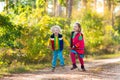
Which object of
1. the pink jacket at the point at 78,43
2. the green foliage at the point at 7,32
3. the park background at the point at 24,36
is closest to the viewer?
the pink jacket at the point at 78,43

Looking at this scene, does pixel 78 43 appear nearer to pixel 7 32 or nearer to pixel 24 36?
pixel 7 32

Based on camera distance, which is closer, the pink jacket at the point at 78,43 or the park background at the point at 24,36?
the pink jacket at the point at 78,43

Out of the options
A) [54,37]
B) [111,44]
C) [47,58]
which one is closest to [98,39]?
[111,44]

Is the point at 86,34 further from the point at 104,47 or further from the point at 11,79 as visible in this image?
the point at 11,79

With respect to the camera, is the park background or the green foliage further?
the park background

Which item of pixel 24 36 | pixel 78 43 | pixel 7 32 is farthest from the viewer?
pixel 24 36

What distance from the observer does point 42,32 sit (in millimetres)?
17703

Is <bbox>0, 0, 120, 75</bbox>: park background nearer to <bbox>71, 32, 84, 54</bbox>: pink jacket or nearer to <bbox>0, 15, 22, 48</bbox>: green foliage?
<bbox>0, 15, 22, 48</bbox>: green foliage

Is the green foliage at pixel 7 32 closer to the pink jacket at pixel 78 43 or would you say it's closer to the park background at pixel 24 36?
the park background at pixel 24 36

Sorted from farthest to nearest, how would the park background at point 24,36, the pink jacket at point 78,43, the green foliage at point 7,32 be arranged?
1. the park background at point 24,36
2. the green foliage at point 7,32
3. the pink jacket at point 78,43

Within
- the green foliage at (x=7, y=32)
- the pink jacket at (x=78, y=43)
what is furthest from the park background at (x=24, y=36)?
the pink jacket at (x=78, y=43)

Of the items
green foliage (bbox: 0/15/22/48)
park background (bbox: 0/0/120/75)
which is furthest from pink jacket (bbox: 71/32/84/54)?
green foliage (bbox: 0/15/22/48)

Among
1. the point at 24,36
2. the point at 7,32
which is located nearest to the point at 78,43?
the point at 7,32

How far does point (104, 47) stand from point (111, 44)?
Answer: 8.04ft
